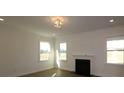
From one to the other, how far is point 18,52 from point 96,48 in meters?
4.04

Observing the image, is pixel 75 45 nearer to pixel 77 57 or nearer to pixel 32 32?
pixel 77 57

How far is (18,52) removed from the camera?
4.66 meters

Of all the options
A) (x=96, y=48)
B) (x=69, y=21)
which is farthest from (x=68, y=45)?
(x=69, y=21)

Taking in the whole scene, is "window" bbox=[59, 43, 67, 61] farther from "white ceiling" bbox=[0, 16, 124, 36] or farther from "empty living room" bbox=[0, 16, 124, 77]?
Result: "white ceiling" bbox=[0, 16, 124, 36]

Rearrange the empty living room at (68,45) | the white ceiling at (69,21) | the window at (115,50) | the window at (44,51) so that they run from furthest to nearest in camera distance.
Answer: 1. the window at (44,51)
2. the window at (115,50)
3. the empty living room at (68,45)
4. the white ceiling at (69,21)

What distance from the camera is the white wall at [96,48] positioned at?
426cm

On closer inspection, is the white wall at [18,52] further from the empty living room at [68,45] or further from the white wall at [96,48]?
the white wall at [96,48]

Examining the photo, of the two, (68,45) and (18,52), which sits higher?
(68,45)

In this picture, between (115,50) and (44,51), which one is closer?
(115,50)

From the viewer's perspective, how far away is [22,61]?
4.84 metres

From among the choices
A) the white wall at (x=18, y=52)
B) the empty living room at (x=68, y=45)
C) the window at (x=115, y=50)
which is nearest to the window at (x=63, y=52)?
the empty living room at (x=68, y=45)

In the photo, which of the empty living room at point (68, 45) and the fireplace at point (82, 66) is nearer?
the empty living room at point (68, 45)

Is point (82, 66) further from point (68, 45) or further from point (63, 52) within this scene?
point (63, 52)
